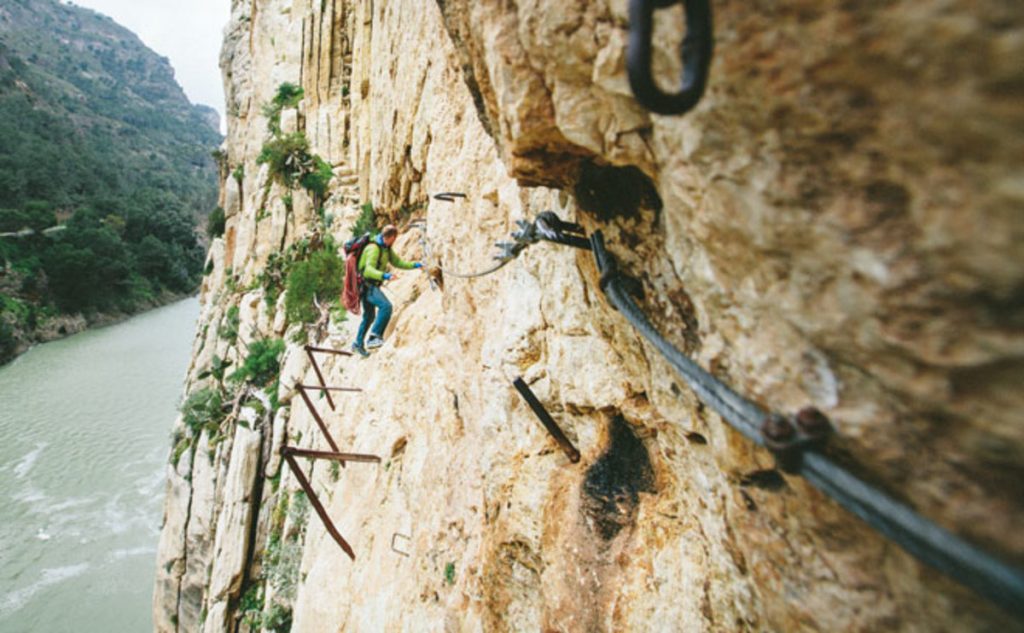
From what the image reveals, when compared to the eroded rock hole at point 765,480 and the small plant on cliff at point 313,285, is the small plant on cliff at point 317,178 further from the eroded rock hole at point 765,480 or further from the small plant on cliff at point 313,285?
the eroded rock hole at point 765,480

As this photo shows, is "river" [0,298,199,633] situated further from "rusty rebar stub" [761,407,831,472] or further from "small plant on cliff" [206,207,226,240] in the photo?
"rusty rebar stub" [761,407,831,472]

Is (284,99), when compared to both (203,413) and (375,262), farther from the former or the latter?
(375,262)

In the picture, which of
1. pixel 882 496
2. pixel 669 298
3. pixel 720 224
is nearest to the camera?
pixel 882 496

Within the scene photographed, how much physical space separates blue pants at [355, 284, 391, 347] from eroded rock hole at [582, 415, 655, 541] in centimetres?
498

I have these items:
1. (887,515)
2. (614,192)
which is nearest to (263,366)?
(614,192)

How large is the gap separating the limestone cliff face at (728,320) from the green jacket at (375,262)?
159 centimetres

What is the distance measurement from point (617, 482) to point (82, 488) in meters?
28.2

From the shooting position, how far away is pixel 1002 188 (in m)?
0.69

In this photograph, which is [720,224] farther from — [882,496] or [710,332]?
[882,496]

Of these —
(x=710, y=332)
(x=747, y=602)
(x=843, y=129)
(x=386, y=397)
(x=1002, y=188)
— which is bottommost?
(x=386, y=397)

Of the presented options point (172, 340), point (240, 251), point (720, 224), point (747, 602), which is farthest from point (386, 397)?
point (172, 340)

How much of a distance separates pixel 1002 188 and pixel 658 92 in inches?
22.1

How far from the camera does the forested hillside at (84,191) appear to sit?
134 feet

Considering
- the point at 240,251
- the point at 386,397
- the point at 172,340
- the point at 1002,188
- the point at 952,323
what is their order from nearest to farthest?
the point at 1002,188, the point at 952,323, the point at 386,397, the point at 240,251, the point at 172,340
